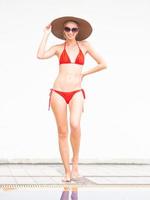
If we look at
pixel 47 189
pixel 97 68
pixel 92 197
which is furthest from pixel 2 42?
pixel 92 197

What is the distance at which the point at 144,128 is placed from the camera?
27.1ft

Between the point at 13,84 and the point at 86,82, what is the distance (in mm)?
1128

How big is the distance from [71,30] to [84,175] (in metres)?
2.00

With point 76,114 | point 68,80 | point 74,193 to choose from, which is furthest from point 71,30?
point 74,193

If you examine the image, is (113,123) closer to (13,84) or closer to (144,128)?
(144,128)

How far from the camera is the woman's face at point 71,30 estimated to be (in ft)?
16.4

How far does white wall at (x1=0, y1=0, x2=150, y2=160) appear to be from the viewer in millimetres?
7918

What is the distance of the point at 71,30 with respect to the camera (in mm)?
5008

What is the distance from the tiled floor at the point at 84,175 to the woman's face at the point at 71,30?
1.40m

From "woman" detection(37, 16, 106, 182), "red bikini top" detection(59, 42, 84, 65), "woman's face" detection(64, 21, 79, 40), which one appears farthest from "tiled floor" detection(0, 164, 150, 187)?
"woman's face" detection(64, 21, 79, 40)

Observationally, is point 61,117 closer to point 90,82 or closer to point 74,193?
point 74,193

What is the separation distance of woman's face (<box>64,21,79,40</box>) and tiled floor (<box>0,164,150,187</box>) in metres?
1.40

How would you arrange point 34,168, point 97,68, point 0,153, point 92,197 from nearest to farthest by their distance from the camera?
point 92,197, point 97,68, point 34,168, point 0,153

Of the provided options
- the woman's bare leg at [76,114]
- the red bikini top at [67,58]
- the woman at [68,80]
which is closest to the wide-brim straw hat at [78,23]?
the woman at [68,80]
